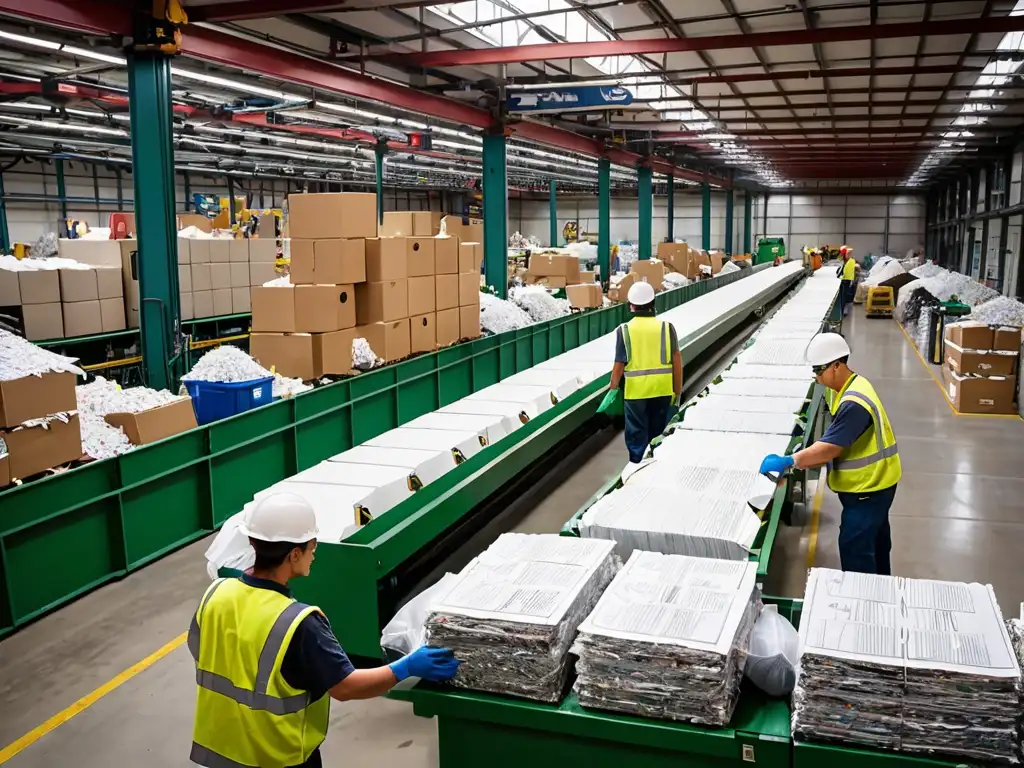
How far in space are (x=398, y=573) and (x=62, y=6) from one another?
541 centimetres

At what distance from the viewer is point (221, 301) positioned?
495 inches

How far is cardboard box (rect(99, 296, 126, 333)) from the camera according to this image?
34.4 ft

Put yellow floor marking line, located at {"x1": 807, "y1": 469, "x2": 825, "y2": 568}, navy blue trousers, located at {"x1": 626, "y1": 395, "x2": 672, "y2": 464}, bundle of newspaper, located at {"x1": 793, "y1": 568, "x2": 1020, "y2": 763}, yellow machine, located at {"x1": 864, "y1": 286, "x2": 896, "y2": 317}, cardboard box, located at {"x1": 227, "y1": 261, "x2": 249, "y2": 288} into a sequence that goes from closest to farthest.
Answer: bundle of newspaper, located at {"x1": 793, "y1": 568, "x2": 1020, "y2": 763} → yellow floor marking line, located at {"x1": 807, "y1": 469, "x2": 825, "y2": 568} → navy blue trousers, located at {"x1": 626, "y1": 395, "x2": 672, "y2": 464} → cardboard box, located at {"x1": 227, "y1": 261, "x2": 249, "y2": 288} → yellow machine, located at {"x1": 864, "y1": 286, "x2": 896, "y2": 317}

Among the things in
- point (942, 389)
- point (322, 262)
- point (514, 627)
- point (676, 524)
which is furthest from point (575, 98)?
point (514, 627)

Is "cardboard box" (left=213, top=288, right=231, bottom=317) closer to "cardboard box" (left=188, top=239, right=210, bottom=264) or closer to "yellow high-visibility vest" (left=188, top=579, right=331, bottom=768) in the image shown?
"cardboard box" (left=188, top=239, right=210, bottom=264)

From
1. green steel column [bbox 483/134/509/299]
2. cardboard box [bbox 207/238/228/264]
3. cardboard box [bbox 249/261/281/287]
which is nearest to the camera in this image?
cardboard box [bbox 207/238/228/264]

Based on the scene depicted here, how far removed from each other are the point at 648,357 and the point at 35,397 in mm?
4452

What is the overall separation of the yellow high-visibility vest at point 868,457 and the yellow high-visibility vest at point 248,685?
2971 mm

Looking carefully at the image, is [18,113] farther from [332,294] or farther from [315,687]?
[315,687]

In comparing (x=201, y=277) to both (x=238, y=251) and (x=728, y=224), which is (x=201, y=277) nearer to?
(x=238, y=251)

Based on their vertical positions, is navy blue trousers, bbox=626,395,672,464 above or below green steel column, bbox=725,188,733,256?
below

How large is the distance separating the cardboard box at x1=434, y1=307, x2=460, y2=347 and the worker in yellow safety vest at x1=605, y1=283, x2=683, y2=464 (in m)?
4.36

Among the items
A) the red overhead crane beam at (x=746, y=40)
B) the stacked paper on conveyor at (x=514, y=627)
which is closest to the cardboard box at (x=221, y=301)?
the red overhead crane beam at (x=746, y=40)

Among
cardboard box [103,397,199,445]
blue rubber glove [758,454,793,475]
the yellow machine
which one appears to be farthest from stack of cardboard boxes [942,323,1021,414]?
the yellow machine
